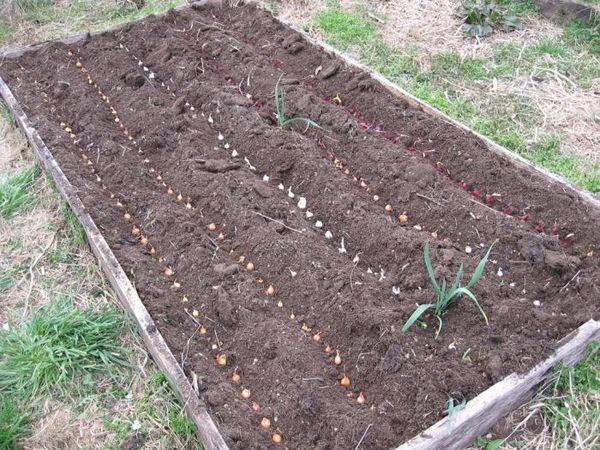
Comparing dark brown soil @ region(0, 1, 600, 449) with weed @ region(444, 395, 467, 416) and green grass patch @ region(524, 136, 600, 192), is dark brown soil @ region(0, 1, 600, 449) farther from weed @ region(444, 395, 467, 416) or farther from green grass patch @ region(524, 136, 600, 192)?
green grass patch @ region(524, 136, 600, 192)

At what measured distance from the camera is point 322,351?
2.82 meters

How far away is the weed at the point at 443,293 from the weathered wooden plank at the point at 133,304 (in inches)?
38.1

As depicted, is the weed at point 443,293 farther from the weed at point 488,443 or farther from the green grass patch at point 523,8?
the green grass patch at point 523,8

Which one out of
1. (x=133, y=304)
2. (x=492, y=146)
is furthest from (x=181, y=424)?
(x=492, y=146)

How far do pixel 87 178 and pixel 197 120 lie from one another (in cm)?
91

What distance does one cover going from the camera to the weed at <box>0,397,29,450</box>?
259 centimetres

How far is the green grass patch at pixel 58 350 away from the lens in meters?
2.86

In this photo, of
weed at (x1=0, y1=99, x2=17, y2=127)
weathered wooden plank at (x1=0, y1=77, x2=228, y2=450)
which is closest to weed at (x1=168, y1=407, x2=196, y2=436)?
weathered wooden plank at (x1=0, y1=77, x2=228, y2=450)

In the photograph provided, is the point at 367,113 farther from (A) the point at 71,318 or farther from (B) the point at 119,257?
(A) the point at 71,318

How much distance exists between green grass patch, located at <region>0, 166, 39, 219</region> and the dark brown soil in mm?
319

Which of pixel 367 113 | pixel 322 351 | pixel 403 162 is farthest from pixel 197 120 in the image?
pixel 322 351

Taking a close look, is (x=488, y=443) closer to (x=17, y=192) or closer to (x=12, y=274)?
(x=12, y=274)

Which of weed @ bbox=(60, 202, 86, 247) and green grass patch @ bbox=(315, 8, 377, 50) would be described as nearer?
weed @ bbox=(60, 202, 86, 247)

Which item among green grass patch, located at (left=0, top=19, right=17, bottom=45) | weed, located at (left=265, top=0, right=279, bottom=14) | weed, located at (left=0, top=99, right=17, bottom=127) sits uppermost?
weed, located at (left=265, top=0, right=279, bottom=14)
